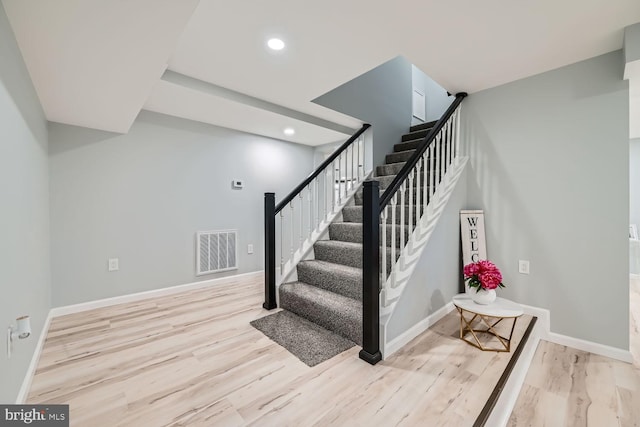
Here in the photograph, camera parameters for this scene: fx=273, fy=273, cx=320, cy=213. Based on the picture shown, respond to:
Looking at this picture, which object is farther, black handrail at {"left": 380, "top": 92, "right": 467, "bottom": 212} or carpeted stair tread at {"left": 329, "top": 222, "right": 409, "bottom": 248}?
carpeted stair tread at {"left": 329, "top": 222, "right": 409, "bottom": 248}

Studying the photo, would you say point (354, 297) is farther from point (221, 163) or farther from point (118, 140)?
point (118, 140)

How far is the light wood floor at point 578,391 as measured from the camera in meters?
1.42

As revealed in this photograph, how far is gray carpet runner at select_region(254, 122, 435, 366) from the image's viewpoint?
2.14 metres

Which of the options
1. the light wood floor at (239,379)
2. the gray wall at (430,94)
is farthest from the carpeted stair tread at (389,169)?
the light wood floor at (239,379)

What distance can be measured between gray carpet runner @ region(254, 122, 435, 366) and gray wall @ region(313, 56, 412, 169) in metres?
0.63

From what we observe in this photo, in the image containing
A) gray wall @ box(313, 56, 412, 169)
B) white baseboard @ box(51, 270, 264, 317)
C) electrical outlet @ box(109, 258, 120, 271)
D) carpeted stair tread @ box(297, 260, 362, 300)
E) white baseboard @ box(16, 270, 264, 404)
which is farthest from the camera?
gray wall @ box(313, 56, 412, 169)

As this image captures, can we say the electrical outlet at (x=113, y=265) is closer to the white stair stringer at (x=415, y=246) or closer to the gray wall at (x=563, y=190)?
the white stair stringer at (x=415, y=246)

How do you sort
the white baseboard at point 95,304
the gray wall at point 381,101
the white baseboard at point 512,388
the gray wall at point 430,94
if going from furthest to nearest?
the gray wall at point 430,94 → the gray wall at point 381,101 → the white baseboard at point 95,304 → the white baseboard at point 512,388

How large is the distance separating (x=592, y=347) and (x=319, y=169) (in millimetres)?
2840

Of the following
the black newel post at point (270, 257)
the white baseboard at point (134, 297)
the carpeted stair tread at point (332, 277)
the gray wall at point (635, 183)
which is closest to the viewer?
the carpeted stair tread at point (332, 277)

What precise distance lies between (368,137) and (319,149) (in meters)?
1.19

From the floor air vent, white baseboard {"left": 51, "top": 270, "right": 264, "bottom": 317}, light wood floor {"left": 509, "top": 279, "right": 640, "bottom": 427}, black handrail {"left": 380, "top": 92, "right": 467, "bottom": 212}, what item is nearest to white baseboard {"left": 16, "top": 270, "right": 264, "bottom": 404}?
white baseboard {"left": 51, "top": 270, "right": 264, "bottom": 317}

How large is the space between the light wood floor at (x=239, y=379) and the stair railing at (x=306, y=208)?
686mm

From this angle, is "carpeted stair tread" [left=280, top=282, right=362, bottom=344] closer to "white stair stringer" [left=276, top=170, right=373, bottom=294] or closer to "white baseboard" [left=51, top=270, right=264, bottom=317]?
"white stair stringer" [left=276, top=170, right=373, bottom=294]
